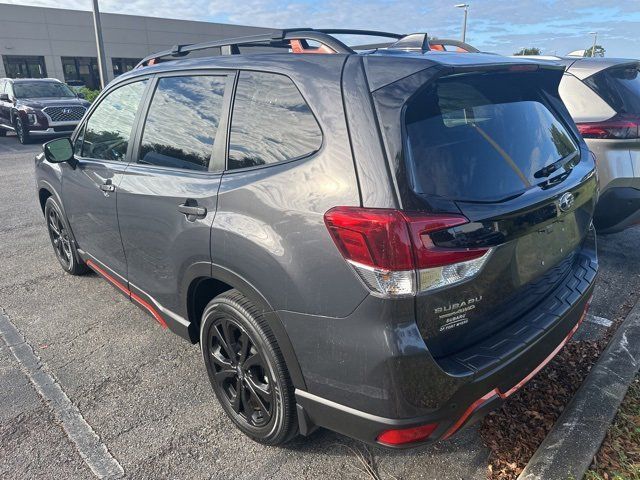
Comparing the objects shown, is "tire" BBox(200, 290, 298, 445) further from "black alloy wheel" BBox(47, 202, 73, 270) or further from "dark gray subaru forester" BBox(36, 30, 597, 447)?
"black alloy wheel" BBox(47, 202, 73, 270)

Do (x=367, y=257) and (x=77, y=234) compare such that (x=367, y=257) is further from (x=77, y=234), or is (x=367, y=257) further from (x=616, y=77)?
(x=616, y=77)

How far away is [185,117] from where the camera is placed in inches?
103

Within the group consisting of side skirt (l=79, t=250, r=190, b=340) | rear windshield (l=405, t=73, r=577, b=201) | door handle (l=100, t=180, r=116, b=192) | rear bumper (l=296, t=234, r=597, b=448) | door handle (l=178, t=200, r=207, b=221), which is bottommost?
side skirt (l=79, t=250, r=190, b=340)

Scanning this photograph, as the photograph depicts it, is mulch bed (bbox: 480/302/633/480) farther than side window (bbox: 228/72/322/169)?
Yes

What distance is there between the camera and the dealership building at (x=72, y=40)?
3553cm

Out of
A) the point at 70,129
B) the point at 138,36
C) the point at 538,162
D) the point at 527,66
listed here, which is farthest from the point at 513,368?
the point at 138,36

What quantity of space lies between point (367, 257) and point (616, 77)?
3.98m

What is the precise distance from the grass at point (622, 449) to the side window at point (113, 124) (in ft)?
10.1

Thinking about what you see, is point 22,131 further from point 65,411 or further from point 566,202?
point 566,202

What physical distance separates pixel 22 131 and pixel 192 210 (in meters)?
14.4

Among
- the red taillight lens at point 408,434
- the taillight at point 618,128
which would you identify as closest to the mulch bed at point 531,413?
the red taillight lens at point 408,434

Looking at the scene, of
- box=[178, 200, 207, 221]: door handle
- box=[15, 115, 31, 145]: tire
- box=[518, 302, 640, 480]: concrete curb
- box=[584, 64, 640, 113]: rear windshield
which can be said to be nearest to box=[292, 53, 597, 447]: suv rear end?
box=[518, 302, 640, 480]: concrete curb

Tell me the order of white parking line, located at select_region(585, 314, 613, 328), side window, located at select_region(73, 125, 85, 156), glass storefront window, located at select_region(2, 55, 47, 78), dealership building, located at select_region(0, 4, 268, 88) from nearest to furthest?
1. white parking line, located at select_region(585, 314, 613, 328)
2. side window, located at select_region(73, 125, 85, 156)
3. dealership building, located at select_region(0, 4, 268, 88)
4. glass storefront window, located at select_region(2, 55, 47, 78)

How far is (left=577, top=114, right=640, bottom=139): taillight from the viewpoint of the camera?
13.3 ft
